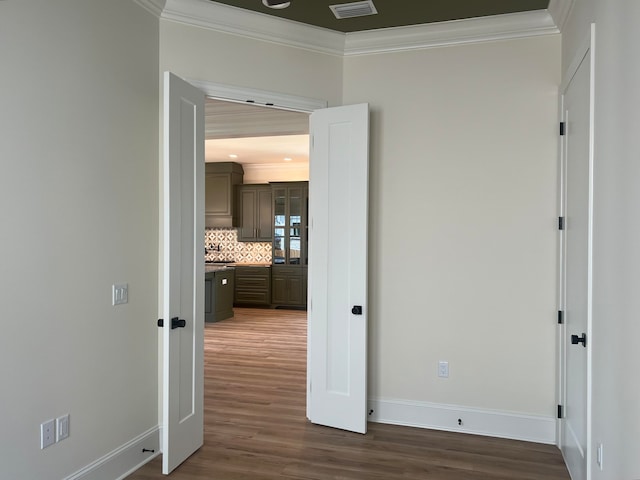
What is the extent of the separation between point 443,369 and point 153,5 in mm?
3272

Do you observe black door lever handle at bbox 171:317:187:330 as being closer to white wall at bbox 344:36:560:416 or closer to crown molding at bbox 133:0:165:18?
white wall at bbox 344:36:560:416

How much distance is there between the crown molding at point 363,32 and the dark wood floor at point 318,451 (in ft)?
9.60

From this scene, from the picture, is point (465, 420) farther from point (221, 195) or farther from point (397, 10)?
point (221, 195)

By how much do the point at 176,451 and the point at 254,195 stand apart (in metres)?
7.67

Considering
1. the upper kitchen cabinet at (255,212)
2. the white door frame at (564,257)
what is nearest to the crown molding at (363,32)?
the white door frame at (564,257)

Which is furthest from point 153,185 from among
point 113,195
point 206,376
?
point 206,376

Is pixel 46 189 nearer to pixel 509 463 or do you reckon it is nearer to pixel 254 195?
pixel 509 463

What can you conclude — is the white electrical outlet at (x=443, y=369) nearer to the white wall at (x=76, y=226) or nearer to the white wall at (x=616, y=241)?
the white wall at (x=616, y=241)

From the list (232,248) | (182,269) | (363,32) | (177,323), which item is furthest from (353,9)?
(232,248)

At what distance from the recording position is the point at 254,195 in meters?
10.2

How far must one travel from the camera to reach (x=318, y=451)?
323 centimetres

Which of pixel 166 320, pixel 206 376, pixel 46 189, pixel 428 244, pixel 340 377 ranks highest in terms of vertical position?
pixel 46 189

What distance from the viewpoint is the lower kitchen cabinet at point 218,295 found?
812 centimetres

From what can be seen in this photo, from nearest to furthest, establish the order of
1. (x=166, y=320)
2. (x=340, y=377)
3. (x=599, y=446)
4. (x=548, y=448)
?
1. (x=599, y=446)
2. (x=166, y=320)
3. (x=548, y=448)
4. (x=340, y=377)
